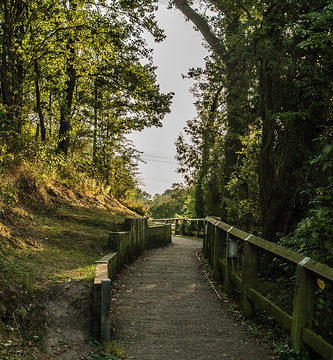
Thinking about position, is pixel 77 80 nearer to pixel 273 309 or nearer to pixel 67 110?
pixel 67 110

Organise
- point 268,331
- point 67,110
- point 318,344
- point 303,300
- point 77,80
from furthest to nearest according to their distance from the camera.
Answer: point 77,80
point 67,110
point 268,331
point 303,300
point 318,344

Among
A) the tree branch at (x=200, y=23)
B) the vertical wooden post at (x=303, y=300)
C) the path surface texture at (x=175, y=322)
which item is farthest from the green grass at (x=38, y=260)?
the tree branch at (x=200, y=23)

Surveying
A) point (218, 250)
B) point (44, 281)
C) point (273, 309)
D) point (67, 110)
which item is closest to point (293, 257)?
point (273, 309)

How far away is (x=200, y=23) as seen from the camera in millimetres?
17297

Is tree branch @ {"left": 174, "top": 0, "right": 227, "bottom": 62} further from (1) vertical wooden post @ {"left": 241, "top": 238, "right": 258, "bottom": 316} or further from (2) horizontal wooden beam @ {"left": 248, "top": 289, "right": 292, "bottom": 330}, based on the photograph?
(2) horizontal wooden beam @ {"left": 248, "top": 289, "right": 292, "bottom": 330}

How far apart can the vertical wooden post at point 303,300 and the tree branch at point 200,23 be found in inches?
521

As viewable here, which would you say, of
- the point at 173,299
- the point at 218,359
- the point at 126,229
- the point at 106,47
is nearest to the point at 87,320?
the point at 218,359

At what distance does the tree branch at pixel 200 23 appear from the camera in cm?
1635

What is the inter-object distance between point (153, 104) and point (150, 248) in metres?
5.97

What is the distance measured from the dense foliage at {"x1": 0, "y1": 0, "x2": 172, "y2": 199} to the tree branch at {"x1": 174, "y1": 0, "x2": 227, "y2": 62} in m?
2.32

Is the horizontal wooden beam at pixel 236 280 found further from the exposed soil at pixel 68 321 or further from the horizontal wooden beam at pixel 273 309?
the exposed soil at pixel 68 321

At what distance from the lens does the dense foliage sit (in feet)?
32.0

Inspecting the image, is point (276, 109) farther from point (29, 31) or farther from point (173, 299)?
point (29, 31)

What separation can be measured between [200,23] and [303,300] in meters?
15.6
